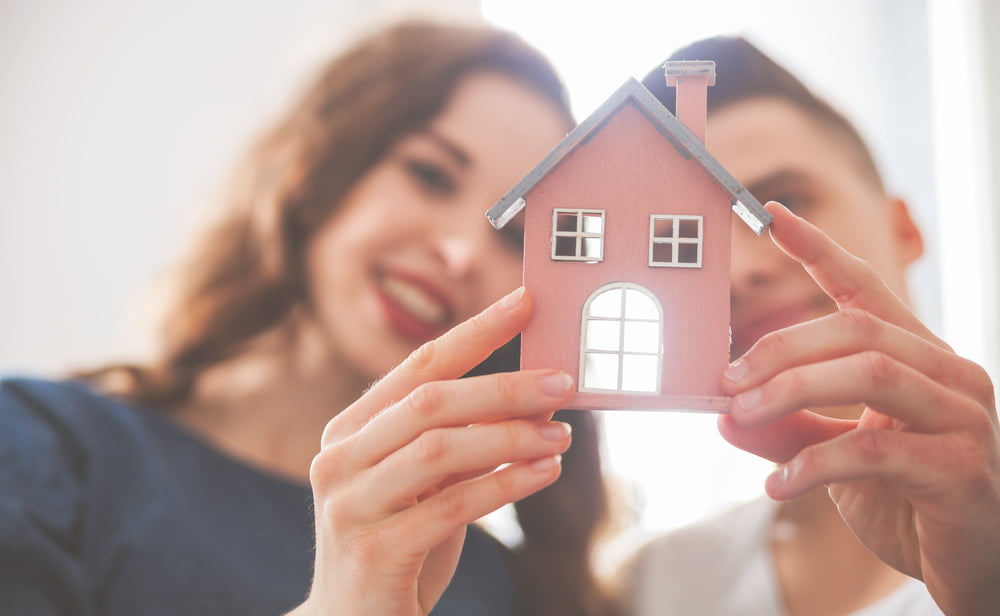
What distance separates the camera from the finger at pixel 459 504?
0.75 meters

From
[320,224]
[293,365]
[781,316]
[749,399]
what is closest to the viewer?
[749,399]

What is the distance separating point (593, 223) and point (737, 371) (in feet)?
0.75

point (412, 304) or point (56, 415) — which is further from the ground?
point (412, 304)

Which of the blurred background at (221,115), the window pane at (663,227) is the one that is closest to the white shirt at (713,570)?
the blurred background at (221,115)

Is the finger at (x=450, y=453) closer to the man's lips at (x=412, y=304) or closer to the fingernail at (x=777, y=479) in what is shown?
the fingernail at (x=777, y=479)

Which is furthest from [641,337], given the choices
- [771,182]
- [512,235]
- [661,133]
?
[512,235]

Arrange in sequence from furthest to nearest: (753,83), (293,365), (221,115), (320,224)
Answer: (221,115) → (293,365) → (320,224) → (753,83)

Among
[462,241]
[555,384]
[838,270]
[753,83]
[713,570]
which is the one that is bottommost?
[713,570]

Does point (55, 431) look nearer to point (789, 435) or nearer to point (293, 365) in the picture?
point (293, 365)

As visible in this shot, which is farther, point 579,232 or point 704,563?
point 704,563

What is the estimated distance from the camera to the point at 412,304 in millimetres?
1629

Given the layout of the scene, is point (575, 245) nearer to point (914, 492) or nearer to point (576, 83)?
point (914, 492)

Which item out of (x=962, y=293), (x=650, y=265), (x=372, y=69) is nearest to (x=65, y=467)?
(x=372, y=69)

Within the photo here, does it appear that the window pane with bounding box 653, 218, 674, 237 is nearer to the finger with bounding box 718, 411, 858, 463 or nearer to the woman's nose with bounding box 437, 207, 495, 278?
the finger with bounding box 718, 411, 858, 463
